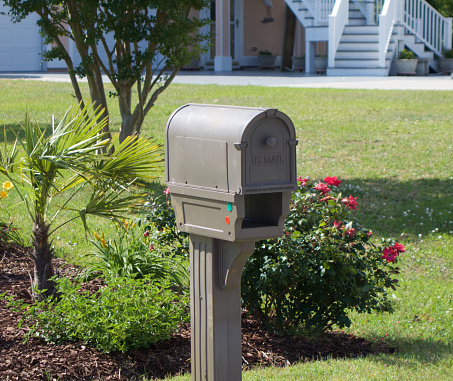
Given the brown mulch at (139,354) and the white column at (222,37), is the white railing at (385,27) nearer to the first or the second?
the white column at (222,37)

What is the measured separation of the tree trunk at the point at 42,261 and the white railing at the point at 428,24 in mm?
21600

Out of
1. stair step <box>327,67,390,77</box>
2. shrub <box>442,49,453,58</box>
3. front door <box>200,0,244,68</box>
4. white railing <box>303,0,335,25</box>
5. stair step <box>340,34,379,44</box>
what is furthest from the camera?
front door <box>200,0,244,68</box>

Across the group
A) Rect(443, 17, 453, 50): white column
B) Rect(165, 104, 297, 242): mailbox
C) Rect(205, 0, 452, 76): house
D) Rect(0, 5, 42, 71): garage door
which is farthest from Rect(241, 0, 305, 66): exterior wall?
Rect(165, 104, 297, 242): mailbox

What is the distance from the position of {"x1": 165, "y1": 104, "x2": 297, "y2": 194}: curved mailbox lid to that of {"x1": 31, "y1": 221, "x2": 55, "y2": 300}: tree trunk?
6.50ft

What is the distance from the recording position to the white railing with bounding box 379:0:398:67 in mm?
22594

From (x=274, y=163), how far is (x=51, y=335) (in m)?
2.17

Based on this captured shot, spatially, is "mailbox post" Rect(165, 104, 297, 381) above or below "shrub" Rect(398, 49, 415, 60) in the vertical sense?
below

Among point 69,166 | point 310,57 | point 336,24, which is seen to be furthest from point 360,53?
point 69,166

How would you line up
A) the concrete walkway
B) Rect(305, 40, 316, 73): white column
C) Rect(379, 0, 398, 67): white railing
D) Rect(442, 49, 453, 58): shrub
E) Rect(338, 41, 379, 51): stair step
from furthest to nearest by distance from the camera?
Rect(305, 40, 316, 73): white column < Rect(442, 49, 453, 58): shrub < Rect(338, 41, 379, 51): stair step < Rect(379, 0, 398, 67): white railing < the concrete walkway

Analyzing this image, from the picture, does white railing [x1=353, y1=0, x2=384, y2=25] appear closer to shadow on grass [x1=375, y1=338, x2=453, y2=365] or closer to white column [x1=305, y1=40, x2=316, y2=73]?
white column [x1=305, y1=40, x2=316, y2=73]

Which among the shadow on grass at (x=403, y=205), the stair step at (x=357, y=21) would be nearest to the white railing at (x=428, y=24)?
the stair step at (x=357, y=21)

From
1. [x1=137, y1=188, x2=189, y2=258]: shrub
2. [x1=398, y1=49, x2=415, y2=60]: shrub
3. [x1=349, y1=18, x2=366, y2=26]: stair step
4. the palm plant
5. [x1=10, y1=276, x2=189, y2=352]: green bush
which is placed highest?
[x1=349, y1=18, x2=366, y2=26]: stair step

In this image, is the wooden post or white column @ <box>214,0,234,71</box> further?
white column @ <box>214,0,234,71</box>

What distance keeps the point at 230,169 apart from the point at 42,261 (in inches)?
95.8
